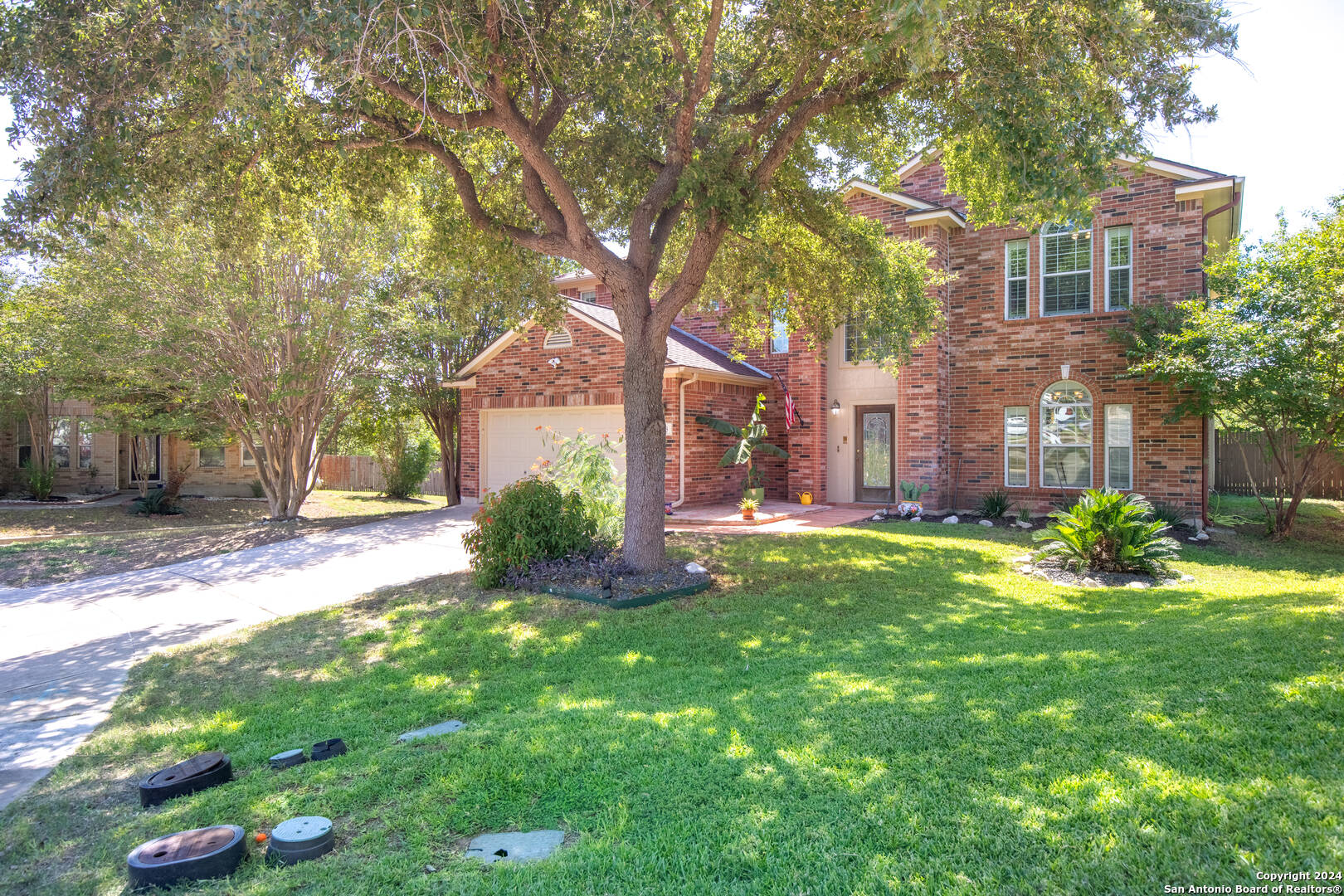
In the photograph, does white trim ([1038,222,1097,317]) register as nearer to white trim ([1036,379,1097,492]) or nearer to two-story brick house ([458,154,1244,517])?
two-story brick house ([458,154,1244,517])

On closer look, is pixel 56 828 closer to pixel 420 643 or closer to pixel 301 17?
pixel 420 643

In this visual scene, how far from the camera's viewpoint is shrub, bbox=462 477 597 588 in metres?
8.64

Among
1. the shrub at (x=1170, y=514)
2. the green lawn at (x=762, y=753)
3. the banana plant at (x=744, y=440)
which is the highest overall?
the banana plant at (x=744, y=440)

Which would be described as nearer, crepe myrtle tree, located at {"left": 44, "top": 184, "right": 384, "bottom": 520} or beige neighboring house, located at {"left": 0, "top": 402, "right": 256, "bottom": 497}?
crepe myrtle tree, located at {"left": 44, "top": 184, "right": 384, "bottom": 520}

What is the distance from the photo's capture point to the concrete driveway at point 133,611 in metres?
4.90

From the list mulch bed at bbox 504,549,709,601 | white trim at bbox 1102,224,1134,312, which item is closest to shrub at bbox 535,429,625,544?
mulch bed at bbox 504,549,709,601

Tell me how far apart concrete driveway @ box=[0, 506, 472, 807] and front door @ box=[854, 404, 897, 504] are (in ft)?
30.3

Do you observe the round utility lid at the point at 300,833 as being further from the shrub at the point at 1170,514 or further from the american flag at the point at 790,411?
the american flag at the point at 790,411

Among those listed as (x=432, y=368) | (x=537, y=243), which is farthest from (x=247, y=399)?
(x=537, y=243)

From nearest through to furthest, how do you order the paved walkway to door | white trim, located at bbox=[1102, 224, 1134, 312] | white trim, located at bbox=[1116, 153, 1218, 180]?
the paved walkway to door, white trim, located at bbox=[1116, 153, 1218, 180], white trim, located at bbox=[1102, 224, 1134, 312]

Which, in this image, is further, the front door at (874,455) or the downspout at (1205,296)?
the front door at (874,455)

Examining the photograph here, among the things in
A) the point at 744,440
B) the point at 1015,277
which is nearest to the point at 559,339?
the point at 744,440

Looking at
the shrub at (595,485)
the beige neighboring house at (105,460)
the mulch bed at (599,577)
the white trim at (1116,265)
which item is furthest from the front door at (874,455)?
the beige neighboring house at (105,460)

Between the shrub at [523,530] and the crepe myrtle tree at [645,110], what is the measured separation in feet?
2.82
